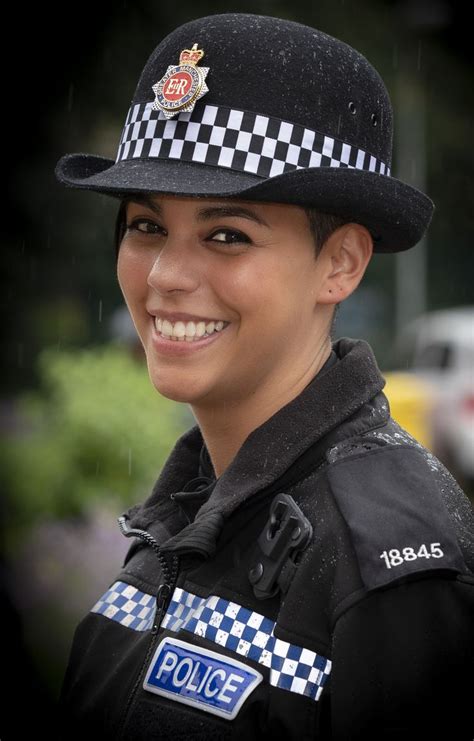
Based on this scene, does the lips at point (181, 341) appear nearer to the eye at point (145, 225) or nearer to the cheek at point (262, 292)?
the cheek at point (262, 292)

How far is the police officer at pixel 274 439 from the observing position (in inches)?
66.6

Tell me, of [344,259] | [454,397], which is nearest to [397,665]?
[344,259]

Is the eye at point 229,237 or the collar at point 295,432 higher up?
the eye at point 229,237

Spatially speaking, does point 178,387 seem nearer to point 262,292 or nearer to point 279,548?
point 262,292

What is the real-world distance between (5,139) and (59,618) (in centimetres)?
508

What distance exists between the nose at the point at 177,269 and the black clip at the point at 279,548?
0.47 metres

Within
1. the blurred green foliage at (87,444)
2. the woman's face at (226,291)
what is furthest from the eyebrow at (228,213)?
the blurred green foliage at (87,444)

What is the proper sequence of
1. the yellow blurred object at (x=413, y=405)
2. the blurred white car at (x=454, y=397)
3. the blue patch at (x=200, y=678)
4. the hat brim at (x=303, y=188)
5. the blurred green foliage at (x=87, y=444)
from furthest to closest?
the blurred white car at (x=454, y=397)
the yellow blurred object at (x=413, y=405)
the blurred green foliage at (x=87, y=444)
the hat brim at (x=303, y=188)
the blue patch at (x=200, y=678)

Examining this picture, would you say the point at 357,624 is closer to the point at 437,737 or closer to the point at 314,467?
the point at 437,737

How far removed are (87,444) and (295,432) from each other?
12.5 ft

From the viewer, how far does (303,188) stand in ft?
6.19

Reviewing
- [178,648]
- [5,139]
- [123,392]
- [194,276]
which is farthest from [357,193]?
[5,139]

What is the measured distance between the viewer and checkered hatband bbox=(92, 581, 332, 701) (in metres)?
1.73

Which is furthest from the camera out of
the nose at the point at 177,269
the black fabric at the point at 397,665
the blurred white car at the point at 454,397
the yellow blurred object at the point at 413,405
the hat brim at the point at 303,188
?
the blurred white car at the point at 454,397
